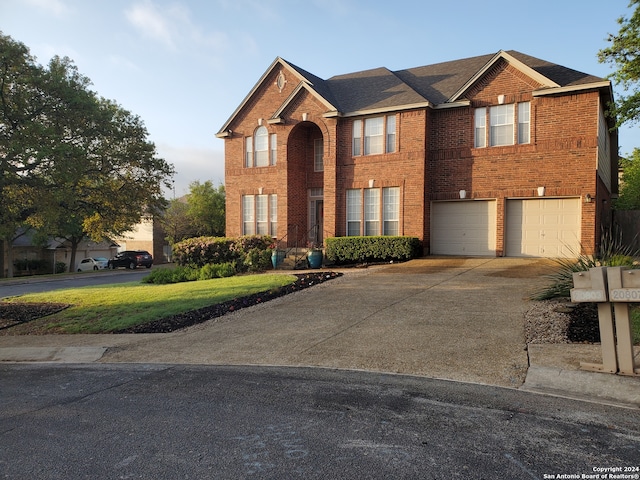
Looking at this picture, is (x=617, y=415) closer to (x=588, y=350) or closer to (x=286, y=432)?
(x=588, y=350)

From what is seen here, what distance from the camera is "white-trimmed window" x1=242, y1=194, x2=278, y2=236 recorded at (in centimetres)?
2322

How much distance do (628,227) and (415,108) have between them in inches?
548

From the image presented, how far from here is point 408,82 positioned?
72.5ft

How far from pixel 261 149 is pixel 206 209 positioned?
21802 mm

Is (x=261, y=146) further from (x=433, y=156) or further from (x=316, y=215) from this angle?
(x=433, y=156)

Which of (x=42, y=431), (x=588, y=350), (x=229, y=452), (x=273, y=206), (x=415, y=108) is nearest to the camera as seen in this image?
(x=229, y=452)

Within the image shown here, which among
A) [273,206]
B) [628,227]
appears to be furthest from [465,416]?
[628,227]

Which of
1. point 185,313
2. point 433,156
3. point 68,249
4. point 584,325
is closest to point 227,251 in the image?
point 185,313

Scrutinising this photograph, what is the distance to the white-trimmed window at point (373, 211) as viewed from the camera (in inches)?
799

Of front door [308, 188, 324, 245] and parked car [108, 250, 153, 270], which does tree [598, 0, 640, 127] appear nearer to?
front door [308, 188, 324, 245]

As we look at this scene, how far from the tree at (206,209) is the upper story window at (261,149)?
819 inches

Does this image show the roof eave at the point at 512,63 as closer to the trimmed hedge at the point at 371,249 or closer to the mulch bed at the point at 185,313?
the trimmed hedge at the point at 371,249

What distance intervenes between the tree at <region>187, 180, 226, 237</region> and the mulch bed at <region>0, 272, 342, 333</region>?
93.7 ft

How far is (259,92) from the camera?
76.7 ft
